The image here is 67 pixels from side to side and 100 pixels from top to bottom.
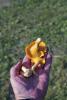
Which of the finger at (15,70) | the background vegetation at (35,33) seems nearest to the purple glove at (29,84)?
the finger at (15,70)

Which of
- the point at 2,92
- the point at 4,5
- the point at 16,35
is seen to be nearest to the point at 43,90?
the point at 2,92

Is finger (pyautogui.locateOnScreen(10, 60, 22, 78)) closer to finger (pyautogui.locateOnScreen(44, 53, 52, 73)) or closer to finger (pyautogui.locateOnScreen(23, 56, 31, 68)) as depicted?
finger (pyautogui.locateOnScreen(23, 56, 31, 68))

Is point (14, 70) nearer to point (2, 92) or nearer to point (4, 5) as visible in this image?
point (2, 92)

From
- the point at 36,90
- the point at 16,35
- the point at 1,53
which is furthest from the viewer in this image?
the point at 16,35

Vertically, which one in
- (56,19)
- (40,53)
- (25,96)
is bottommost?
(56,19)

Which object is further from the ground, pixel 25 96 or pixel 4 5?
pixel 25 96

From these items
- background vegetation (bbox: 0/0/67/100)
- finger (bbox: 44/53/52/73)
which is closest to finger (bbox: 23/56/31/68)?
finger (bbox: 44/53/52/73)

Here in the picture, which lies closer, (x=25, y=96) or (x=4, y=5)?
(x=25, y=96)
